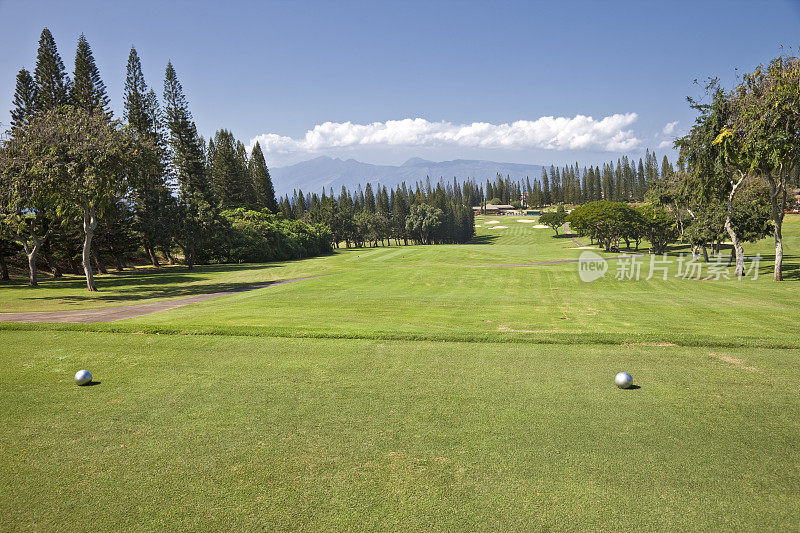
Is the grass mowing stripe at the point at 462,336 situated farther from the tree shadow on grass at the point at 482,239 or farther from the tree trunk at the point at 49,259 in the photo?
the tree shadow on grass at the point at 482,239

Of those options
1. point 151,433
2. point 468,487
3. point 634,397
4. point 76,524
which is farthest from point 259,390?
point 634,397

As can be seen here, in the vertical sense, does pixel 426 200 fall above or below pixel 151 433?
above

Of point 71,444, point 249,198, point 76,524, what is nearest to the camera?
point 76,524

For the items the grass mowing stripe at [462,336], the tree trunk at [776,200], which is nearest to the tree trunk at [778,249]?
the tree trunk at [776,200]

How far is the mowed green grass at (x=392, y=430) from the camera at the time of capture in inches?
170

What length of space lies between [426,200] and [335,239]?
183ft

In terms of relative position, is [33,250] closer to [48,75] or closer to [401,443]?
[48,75]

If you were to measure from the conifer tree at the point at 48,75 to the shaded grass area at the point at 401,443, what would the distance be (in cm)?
4947

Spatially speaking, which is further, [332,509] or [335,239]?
[335,239]

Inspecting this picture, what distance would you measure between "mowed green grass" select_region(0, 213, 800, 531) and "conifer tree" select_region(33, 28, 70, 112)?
150ft

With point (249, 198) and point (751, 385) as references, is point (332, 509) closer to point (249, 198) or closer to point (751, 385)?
point (751, 385)

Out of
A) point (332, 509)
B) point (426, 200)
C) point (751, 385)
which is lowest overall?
point (751, 385)

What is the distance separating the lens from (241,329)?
11766 millimetres

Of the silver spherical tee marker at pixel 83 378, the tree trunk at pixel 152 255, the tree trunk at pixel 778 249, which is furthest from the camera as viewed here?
the tree trunk at pixel 152 255
